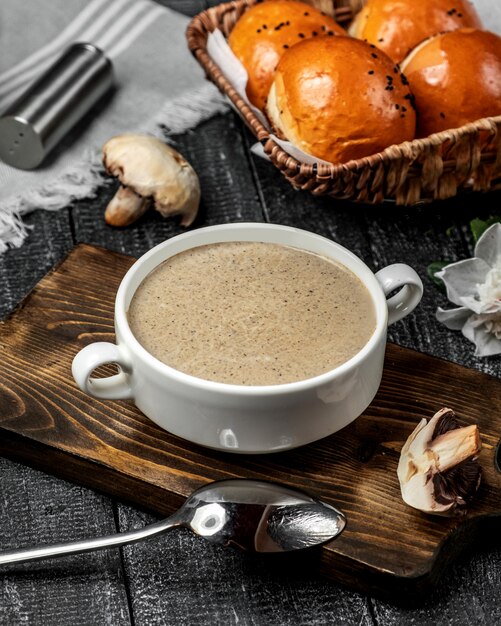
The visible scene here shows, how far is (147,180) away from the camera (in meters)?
1.40

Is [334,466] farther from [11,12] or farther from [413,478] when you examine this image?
[11,12]

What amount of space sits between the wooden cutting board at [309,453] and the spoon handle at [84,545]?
4cm

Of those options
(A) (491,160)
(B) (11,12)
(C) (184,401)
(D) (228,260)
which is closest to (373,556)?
(C) (184,401)

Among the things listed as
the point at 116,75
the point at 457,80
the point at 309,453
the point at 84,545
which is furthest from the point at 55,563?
the point at 116,75

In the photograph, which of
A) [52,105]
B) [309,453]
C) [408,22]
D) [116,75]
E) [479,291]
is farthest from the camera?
[116,75]

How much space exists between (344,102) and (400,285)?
1.29 feet

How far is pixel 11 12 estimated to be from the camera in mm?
1886

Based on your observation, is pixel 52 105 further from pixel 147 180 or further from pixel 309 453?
pixel 309 453

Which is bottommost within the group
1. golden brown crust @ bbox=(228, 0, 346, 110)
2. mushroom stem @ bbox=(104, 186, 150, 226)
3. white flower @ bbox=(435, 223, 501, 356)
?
white flower @ bbox=(435, 223, 501, 356)

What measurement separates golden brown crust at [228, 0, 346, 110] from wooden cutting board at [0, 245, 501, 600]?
0.54 metres

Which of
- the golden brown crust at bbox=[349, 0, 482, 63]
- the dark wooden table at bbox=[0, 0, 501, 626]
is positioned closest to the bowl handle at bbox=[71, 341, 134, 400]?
the dark wooden table at bbox=[0, 0, 501, 626]

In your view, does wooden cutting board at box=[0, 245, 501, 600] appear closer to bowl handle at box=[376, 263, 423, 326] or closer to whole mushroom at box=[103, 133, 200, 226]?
bowl handle at box=[376, 263, 423, 326]

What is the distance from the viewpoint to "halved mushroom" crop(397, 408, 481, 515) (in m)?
0.91

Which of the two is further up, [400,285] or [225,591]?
[400,285]
